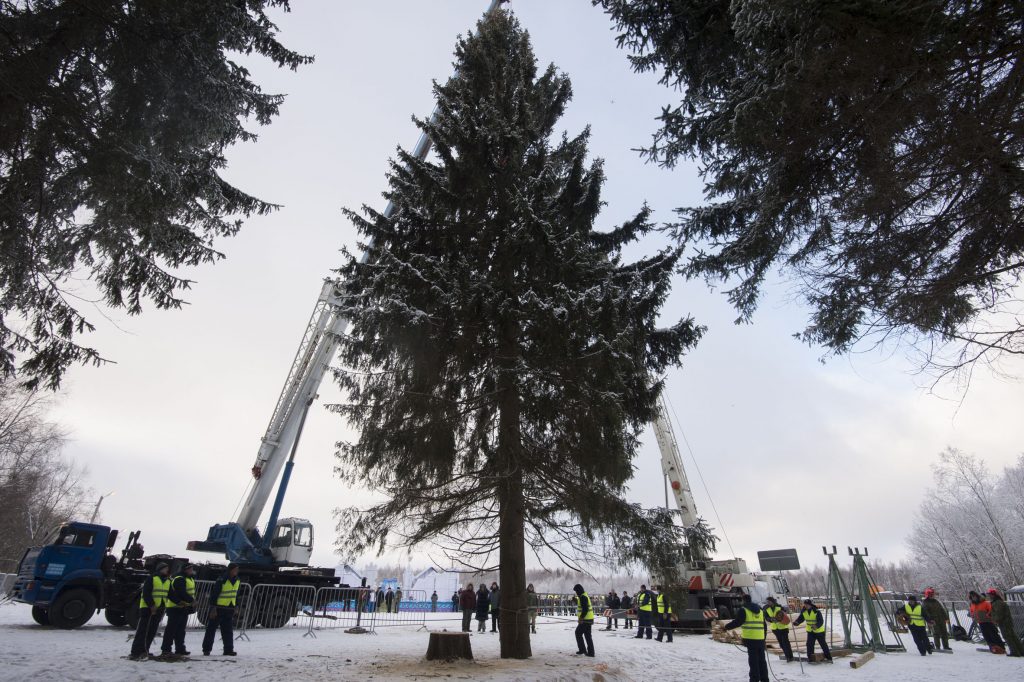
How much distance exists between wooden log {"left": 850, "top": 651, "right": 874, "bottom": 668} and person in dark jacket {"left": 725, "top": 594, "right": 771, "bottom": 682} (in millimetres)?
3474

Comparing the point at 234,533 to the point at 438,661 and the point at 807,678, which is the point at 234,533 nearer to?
the point at 438,661

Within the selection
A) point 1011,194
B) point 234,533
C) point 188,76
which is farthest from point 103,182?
point 234,533

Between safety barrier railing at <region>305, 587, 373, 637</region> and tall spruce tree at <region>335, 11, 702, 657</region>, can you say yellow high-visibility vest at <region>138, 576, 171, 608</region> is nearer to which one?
tall spruce tree at <region>335, 11, 702, 657</region>

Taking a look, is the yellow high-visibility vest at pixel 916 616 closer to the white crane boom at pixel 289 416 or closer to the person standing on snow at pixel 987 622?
the person standing on snow at pixel 987 622

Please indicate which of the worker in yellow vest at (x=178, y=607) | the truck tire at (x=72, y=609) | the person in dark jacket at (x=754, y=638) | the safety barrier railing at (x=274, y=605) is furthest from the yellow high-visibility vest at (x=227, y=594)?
the person in dark jacket at (x=754, y=638)

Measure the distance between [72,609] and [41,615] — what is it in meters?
0.73

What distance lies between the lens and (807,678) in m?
9.52

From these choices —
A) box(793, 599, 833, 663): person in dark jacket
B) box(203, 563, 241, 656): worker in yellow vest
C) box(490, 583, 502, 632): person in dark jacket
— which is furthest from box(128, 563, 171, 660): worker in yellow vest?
box(793, 599, 833, 663): person in dark jacket

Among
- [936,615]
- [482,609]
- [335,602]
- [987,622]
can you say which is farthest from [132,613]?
[987,622]

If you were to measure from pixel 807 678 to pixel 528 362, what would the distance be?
312 inches

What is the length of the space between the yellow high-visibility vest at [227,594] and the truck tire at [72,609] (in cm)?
632

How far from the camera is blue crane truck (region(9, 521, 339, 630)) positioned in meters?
12.2

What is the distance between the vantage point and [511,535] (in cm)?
873

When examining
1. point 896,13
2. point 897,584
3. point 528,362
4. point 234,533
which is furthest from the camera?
point 897,584
